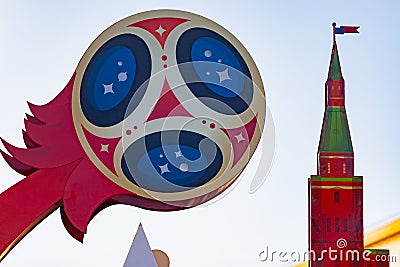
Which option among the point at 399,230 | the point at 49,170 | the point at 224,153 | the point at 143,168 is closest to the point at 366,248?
the point at 399,230

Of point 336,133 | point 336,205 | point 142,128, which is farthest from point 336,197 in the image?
point 142,128

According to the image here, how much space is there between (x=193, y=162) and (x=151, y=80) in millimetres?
358

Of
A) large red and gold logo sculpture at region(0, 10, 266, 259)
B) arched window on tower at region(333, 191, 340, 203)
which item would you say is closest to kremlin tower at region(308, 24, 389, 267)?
arched window on tower at region(333, 191, 340, 203)

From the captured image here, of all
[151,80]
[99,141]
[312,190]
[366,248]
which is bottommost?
[366,248]

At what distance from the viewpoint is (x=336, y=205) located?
3.16m

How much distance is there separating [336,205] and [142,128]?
78 cm

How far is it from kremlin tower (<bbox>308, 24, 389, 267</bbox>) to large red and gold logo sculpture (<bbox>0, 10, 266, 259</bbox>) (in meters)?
0.27

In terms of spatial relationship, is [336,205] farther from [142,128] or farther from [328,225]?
[142,128]

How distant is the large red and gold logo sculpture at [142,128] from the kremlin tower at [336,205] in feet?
0.90

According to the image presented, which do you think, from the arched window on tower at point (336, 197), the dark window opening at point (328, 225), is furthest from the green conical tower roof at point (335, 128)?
the dark window opening at point (328, 225)

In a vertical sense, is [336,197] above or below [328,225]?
above

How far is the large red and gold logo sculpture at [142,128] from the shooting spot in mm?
3191

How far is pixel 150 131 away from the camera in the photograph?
3246 millimetres

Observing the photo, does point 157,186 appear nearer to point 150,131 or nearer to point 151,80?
point 150,131
